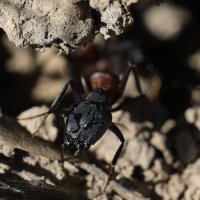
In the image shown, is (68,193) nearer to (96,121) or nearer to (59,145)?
(59,145)

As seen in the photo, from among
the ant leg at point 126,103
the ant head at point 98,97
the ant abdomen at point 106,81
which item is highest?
the ant head at point 98,97

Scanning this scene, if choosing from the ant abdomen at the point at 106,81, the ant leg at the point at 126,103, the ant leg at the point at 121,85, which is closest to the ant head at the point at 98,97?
the ant leg at the point at 126,103

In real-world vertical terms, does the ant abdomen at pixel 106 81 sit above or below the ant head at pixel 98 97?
below

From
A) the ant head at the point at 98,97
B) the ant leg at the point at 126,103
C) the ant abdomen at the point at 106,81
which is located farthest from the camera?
the ant abdomen at the point at 106,81

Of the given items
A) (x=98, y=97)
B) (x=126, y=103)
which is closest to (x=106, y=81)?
(x=126, y=103)

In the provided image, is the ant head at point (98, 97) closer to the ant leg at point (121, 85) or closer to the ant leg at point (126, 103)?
the ant leg at point (126, 103)

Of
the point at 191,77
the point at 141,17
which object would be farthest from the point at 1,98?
the point at 191,77

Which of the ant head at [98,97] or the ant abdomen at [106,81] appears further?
the ant abdomen at [106,81]

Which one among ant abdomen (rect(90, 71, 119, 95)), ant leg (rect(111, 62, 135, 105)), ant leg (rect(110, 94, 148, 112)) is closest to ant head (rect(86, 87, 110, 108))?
ant leg (rect(110, 94, 148, 112))

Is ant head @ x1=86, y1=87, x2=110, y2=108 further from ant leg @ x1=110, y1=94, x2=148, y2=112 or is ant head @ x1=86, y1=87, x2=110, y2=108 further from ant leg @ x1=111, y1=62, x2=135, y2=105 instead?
ant leg @ x1=111, y1=62, x2=135, y2=105

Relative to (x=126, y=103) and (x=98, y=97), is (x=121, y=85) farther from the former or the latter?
(x=98, y=97)

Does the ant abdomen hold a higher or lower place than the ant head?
lower
